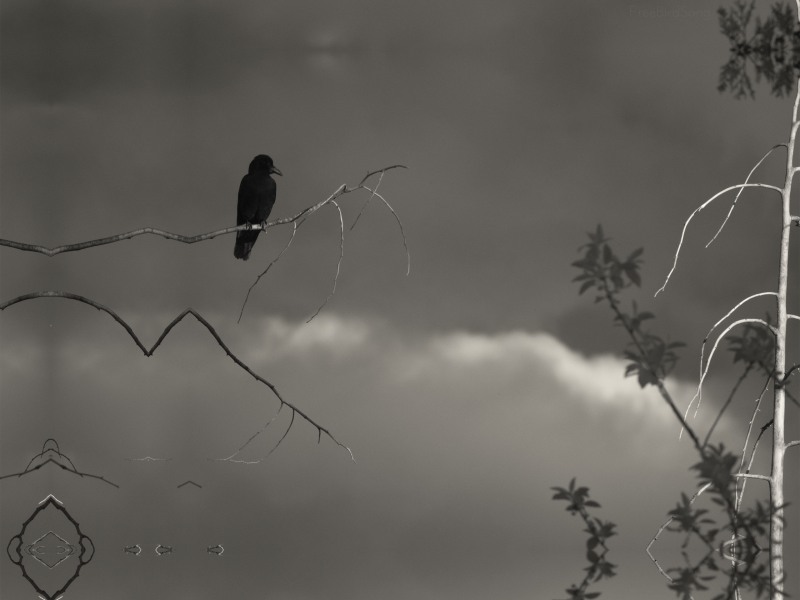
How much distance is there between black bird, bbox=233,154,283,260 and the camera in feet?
24.3

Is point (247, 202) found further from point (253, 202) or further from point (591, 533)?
point (591, 533)

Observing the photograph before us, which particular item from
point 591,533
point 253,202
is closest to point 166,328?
point 591,533

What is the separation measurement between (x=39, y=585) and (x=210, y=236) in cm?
447

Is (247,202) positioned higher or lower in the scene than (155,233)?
higher

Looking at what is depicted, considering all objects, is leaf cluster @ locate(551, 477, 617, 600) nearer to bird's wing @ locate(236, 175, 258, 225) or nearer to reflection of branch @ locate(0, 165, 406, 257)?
reflection of branch @ locate(0, 165, 406, 257)

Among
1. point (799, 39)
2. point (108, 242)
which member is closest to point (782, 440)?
point (799, 39)

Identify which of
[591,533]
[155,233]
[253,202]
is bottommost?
[591,533]

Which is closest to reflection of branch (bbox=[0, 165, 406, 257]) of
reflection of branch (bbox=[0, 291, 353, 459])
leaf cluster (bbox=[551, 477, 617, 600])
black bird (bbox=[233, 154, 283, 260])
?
reflection of branch (bbox=[0, 291, 353, 459])

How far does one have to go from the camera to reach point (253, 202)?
7438mm

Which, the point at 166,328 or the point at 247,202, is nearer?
the point at 166,328

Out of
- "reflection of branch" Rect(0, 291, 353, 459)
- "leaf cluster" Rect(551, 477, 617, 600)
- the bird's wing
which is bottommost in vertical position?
"leaf cluster" Rect(551, 477, 617, 600)

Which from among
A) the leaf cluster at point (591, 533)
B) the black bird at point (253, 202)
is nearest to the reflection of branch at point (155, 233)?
the leaf cluster at point (591, 533)

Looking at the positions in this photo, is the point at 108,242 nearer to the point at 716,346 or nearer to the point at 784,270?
the point at 716,346

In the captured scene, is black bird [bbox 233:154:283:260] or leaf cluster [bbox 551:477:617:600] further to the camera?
black bird [bbox 233:154:283:260]
